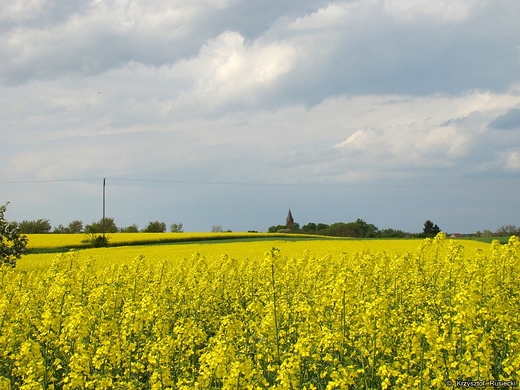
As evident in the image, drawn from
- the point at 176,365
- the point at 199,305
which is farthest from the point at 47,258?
the point at 176,365

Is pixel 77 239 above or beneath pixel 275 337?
above

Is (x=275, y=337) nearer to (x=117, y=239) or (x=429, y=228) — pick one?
(x=117, y=239)

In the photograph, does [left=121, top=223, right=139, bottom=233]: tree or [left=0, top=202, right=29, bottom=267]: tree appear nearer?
[left=0, top=202, right=29, bottom=267]: tree

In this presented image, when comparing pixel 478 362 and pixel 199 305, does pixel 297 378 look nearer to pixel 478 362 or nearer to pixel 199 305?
pixel 478 362

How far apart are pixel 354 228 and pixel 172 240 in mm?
41442

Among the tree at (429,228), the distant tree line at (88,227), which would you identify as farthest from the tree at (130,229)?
the tree at (429,228)

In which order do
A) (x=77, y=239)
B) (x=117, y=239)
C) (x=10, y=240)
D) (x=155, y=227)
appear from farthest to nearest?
(x=155, y=227) < (x=117, y=239) < (x=77, y=239) < (x=10, y=240)

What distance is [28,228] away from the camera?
67812 millimetres

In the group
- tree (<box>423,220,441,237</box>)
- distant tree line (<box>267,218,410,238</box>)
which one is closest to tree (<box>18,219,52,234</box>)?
distant tree line (<box>267,218,410,238</box>)

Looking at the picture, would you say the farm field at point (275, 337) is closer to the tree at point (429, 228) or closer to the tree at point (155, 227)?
the tree at point (429, 228)

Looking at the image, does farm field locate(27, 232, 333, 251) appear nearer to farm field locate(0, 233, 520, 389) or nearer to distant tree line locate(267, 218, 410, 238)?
distant tree line locate(267, 218, 410, 238)

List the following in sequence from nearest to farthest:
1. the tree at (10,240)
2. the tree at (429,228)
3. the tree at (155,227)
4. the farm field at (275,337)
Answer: the farm field at (275,337)
the tree at (10,240)
the tree at (429,228)
the tree at (155,227)

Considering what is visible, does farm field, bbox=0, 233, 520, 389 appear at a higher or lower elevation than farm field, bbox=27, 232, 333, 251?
lower

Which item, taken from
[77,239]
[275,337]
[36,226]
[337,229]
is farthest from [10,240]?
[337,229]
